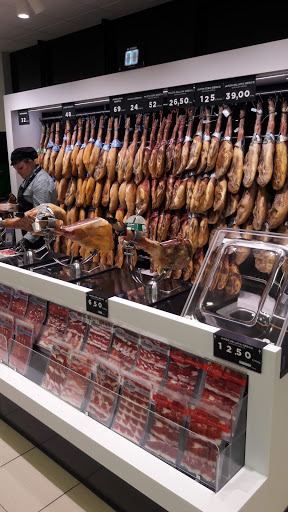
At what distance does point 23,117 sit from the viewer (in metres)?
5.06

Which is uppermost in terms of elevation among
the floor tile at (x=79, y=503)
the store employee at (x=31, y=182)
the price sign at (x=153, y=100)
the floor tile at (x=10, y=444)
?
the price sign at (x=153, y=100)

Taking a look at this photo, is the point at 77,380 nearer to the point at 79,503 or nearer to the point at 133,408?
the point at 133,408

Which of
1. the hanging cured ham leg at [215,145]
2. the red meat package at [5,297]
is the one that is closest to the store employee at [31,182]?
the red meat package at [5,297]

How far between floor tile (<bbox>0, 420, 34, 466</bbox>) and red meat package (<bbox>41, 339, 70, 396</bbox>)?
58cm

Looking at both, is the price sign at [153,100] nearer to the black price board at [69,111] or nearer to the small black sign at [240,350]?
the black price board at [69,111]

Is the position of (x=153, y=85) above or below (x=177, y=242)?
above

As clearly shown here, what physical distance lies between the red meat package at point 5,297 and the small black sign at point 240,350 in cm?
157

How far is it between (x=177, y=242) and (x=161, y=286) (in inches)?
8.9

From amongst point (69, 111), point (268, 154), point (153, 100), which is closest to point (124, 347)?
point (268, 154)

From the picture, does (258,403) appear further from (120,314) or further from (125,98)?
(125,98)

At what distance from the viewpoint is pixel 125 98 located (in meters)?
3.92

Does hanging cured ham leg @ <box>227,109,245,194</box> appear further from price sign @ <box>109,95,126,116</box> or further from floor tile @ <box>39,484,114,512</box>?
floor tile @ <box>39,484,114,512</box>

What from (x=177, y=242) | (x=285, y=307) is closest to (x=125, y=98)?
(x=177, y=242)

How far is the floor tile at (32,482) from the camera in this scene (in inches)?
81.8
